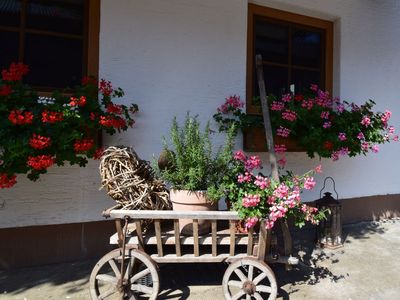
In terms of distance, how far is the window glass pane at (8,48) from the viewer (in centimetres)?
291

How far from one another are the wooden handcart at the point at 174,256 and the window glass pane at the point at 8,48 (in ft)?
5.66

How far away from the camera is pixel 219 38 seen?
11.7ft

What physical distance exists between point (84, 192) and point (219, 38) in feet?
6.81

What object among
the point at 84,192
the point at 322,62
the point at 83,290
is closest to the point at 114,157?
the point at 84,192

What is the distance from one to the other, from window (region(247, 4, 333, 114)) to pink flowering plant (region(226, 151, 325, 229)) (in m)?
1.58

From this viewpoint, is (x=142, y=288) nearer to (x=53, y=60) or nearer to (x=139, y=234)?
(x=139, y=234)

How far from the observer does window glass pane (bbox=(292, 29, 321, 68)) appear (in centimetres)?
423

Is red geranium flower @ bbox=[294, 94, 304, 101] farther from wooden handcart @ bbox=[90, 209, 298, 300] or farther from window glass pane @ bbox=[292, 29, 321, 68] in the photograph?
wooden handcart @ bbox=[90, 209, 298, 300]

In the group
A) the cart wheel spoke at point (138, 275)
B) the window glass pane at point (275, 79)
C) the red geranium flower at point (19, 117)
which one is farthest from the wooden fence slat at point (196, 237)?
the window glass pane at point (275, 79)

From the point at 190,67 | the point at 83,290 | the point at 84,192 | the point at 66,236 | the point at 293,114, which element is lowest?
the point at 83,290

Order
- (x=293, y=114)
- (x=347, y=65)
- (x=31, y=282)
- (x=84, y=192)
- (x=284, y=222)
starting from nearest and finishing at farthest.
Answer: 1. (x=284, y=222)
2. (x=31, y=282)
3. (x=84, y=192)
4. (x=293, y=114)
5. (x=347, y=65)

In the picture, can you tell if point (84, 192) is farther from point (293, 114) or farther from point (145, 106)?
point (293, 114)

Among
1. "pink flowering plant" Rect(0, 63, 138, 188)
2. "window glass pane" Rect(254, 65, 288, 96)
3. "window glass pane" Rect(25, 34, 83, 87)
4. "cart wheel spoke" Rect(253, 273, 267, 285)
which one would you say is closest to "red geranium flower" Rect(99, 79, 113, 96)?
"pink flowering plant" Rect(0, 63, 138, 188)

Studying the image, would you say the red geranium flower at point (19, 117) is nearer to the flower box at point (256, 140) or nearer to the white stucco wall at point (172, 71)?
the white stucco wall at point (172, 71)
